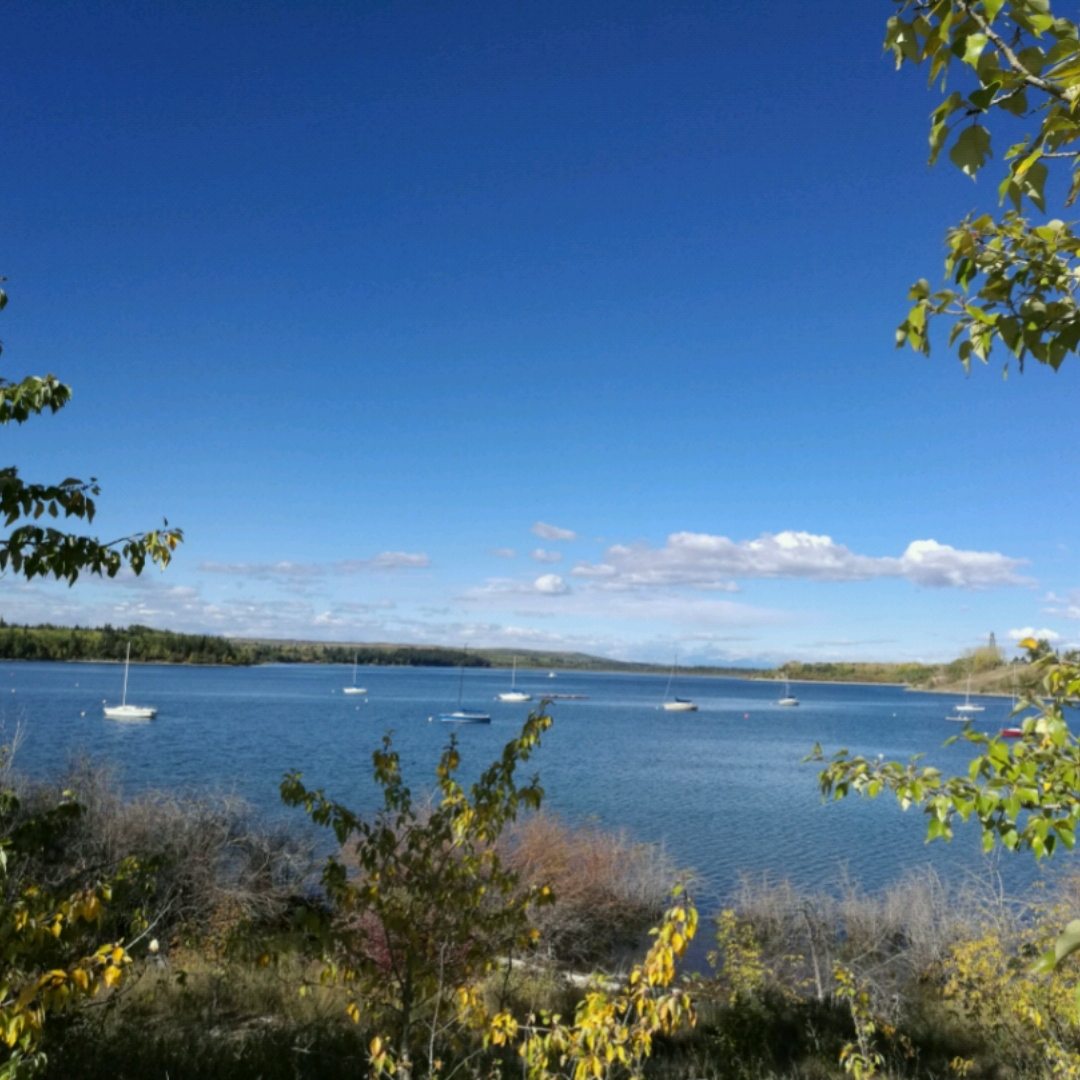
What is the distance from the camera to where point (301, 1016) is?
33.3 ft

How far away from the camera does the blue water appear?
29047 mm

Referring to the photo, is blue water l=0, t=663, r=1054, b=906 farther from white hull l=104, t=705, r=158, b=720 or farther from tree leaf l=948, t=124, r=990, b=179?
tree leaf l=948, t=124, r=990, b=179

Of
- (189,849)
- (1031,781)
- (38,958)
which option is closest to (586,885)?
(189,849)

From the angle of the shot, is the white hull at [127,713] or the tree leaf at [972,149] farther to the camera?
the white hull at [127,713]

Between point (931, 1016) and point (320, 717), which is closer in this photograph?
point (931, 1016)

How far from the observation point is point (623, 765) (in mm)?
53812

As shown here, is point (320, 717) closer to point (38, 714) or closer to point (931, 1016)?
point (38, 714)

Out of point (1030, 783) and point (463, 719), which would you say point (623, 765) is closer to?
point (463, 719)

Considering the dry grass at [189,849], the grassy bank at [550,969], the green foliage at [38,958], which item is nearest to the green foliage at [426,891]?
the grassy bank at [550,969]

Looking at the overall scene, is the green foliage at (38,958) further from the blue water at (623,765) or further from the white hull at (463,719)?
the white hull at (463,719)

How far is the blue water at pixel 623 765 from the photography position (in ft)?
95.3

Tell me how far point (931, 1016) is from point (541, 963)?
716 cm

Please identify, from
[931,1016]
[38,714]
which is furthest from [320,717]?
[931,1016]

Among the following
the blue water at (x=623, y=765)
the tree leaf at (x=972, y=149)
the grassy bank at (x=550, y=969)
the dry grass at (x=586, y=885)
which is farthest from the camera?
the blue water at (x=623, y=765)
